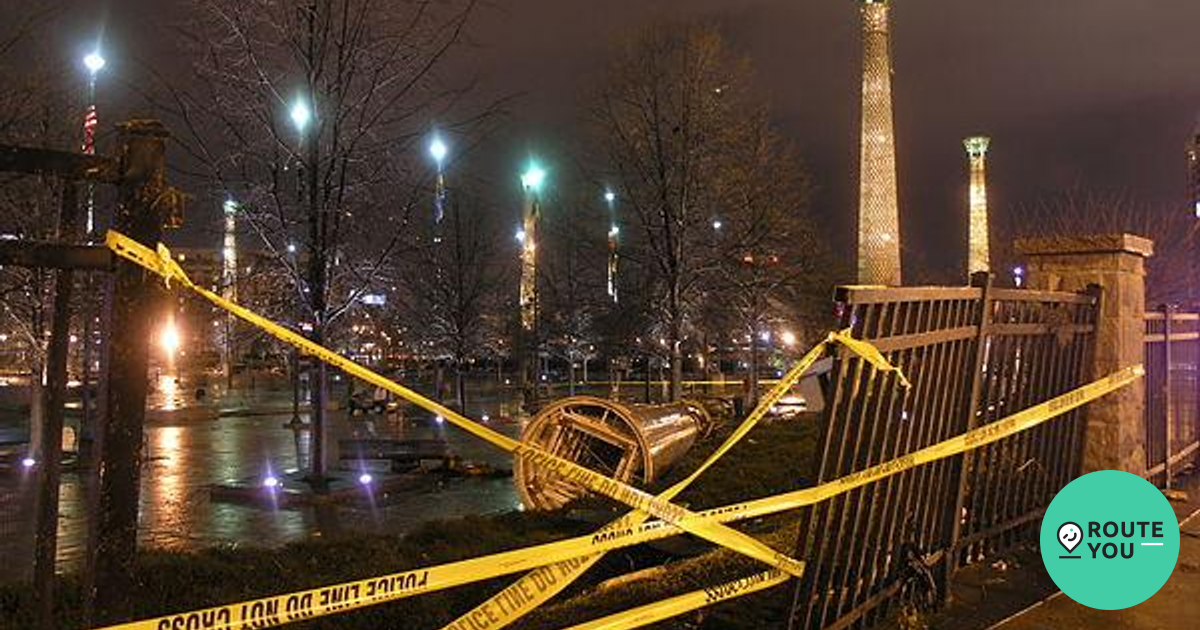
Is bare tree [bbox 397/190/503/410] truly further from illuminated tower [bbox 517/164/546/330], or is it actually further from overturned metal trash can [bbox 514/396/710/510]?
overturned metal trash can [bbox 514/396/710/510]

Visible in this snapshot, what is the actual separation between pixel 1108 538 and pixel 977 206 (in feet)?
96.8

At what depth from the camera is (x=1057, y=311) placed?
7.11 metres


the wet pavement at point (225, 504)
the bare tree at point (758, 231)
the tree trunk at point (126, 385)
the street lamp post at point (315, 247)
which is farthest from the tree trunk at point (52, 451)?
the bare tree at point (758, 231)

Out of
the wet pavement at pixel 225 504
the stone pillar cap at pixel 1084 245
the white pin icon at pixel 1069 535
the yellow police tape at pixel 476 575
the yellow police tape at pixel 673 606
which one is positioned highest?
the stone pillar cap at pixel 1084 245

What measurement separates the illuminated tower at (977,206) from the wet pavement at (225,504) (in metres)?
14.9

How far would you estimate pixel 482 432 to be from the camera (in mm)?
3965

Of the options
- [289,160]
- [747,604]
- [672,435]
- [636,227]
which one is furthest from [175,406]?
[747,604]

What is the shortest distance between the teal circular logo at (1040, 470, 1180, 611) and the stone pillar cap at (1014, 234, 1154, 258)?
2.73m

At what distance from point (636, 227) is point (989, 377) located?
17.2 metres

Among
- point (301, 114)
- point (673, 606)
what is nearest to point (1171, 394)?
point (673, 606)

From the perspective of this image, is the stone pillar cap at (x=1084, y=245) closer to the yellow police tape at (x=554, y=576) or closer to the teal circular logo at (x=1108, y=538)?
the teal circular logo at (x=1108, y=538)

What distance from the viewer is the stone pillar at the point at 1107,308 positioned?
24.8 ft

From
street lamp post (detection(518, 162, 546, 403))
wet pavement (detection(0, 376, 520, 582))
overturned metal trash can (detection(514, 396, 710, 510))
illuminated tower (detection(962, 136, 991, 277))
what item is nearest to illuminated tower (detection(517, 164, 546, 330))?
street lamp post (detection(518, 162, 546, 403))

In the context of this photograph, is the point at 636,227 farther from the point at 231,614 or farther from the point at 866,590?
the point at 231,614
